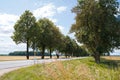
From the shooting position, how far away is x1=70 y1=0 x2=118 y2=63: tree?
47125 mm

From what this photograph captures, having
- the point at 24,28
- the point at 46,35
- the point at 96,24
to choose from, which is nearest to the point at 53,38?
the point at 46,35

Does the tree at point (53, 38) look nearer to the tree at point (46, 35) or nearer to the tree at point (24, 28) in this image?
the tree at point (46, 35)

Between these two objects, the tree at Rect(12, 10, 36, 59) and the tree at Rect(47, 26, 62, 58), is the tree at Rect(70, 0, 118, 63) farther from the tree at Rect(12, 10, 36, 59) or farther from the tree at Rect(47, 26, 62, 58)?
the tree at Rect(47, 26, 62, 58)

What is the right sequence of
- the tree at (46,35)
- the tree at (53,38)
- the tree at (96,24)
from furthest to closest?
1. the tree at (53,38)
2. the tree at (46,35)
3. the tree at (96,24)

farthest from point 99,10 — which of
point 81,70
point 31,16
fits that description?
point 81,70

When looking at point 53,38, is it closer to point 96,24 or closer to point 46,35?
point 46,35

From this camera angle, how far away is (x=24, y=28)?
6862cm

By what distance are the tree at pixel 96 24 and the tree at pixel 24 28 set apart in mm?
20464

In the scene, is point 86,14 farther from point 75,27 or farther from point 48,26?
point 48,26

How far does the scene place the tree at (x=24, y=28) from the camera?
224 ft

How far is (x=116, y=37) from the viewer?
48438mm

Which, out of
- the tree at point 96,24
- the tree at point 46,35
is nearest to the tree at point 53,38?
the tree at point 46,35

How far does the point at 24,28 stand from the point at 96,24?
84.9 feet

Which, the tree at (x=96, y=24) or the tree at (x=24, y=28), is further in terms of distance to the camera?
the tree at (x=24, y=28)
